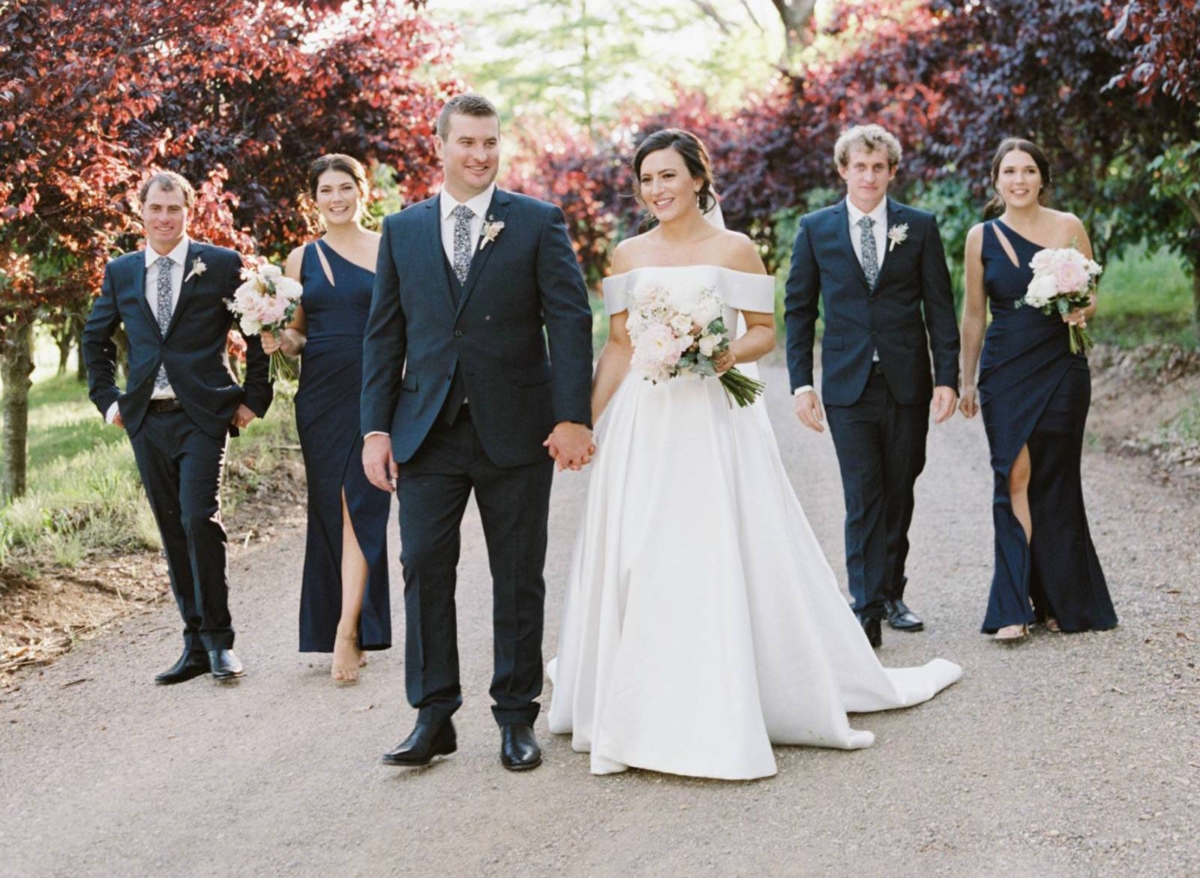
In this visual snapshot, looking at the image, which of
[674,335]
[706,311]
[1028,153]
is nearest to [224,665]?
[674,335]

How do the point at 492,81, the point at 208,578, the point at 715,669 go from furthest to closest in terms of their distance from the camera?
the point at 492,81
the point at 208,578
the point at 715,669

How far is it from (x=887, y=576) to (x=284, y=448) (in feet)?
21.6

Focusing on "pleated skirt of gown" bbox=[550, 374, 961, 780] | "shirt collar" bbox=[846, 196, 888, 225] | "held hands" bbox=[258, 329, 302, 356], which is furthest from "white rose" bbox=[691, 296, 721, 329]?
"held hands" bbox=[258, 329, 302, 356]

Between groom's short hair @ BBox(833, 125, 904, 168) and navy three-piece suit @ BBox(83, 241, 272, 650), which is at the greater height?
groom's short hair @ BBox(833, 125, 904, 168)

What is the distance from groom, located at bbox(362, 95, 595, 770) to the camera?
199 inches

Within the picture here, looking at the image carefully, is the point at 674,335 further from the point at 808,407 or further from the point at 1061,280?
the point at 1061,280

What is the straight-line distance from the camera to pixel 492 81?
39750mm

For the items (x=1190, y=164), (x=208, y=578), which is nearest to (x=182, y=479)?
(x=208, y=578)

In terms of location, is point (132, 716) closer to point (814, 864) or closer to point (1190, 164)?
point (814, 864)

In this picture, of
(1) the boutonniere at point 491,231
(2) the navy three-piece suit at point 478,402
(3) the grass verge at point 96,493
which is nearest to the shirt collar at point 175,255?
(2) the navy three-piece suit at point 478,402

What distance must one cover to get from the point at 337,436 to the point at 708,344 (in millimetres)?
2271

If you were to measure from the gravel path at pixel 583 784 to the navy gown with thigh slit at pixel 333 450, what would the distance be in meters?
0.29

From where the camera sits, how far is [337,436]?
258 inches

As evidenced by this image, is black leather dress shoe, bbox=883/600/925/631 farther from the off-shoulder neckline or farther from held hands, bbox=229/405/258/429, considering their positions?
held hands, bbox=229/405/258/429
